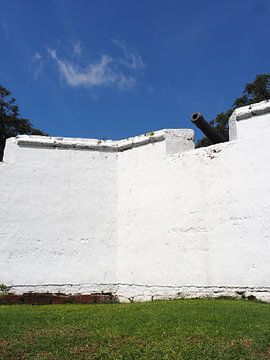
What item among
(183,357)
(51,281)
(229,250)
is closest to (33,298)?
(51,281)

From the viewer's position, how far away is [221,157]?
30.5 ft

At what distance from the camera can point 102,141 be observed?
1115 cm

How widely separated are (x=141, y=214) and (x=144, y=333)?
4930mm

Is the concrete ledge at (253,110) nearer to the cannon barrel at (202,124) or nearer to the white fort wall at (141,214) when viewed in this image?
the white fort wall at (141,214)

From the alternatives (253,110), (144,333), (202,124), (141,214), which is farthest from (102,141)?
(144,333)

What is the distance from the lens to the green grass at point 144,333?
4.80 m

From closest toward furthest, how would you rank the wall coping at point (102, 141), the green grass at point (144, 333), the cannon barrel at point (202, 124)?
the green grass at point (144, 333) → the cannon barrel at point (202, 124) → the wall coping at point (102, 141)

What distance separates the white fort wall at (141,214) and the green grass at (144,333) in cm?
162

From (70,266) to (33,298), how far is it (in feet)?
3.78

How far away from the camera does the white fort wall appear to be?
28.6ft

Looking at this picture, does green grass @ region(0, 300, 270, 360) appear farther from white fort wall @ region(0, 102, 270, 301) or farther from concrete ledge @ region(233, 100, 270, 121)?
concrete ledge @ region(233, 100, 270, 121)

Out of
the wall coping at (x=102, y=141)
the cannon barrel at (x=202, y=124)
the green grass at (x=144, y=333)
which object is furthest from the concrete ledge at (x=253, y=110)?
the green grass at (x=144, y=333)

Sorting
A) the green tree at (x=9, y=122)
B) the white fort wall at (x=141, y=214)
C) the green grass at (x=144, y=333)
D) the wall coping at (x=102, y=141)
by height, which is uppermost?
the green tree at (x=9, y=122)

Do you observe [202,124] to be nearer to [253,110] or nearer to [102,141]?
[253,110]
